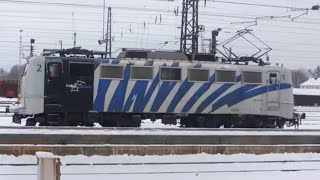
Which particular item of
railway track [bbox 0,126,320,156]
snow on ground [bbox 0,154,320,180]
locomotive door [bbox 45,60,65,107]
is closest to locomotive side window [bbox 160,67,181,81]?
locomotive door [bbox 45,60,65,107]

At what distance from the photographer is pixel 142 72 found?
22281 millimetres

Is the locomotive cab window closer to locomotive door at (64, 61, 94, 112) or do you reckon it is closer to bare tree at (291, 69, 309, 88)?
locomotive door at (64, 61, 94, 112)

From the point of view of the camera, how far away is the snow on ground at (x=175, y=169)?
11.0m

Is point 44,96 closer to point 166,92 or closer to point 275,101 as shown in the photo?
point 166,92

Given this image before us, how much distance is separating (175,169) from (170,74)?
34.8ft

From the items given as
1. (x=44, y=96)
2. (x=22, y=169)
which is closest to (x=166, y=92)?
(x=44, y=96)

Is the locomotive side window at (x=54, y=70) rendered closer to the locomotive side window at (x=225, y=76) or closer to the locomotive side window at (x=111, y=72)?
the locomotive side window at (x=111, y=72)

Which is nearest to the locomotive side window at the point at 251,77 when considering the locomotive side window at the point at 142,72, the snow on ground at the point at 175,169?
the locomotive side window at the point at 142,72

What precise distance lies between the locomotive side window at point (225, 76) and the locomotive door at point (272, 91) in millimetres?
1751

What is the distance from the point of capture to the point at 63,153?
1380 cm

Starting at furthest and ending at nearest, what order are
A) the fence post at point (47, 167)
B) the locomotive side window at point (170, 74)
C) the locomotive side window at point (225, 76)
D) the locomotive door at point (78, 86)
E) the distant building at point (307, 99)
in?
the distant building at point (307, 99)
the locomotive side window at point (225, 76)
the locomotive side window at point (170, 74)
the locomotive door at point (78, 86)
the fence post at point (47, 167)

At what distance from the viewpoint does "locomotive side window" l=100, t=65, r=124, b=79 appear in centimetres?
2177

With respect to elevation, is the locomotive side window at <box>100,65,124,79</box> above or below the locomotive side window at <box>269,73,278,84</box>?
above

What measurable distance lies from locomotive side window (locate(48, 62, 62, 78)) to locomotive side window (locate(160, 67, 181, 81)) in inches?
169
